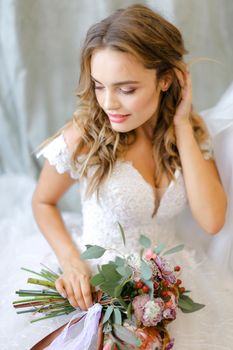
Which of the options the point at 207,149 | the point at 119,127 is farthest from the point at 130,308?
the point at 207,149

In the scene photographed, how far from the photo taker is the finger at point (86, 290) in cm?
131

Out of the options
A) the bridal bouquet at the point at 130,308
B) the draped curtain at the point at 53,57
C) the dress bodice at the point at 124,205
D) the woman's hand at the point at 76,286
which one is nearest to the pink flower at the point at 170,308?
the bridal bouquet at the point at 130,308

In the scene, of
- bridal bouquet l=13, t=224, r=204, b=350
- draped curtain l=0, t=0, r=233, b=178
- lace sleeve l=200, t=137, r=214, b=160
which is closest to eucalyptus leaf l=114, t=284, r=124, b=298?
bridal bouquet l=13, t=224, r=204, b=350

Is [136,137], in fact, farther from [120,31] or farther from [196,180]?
[120,31]

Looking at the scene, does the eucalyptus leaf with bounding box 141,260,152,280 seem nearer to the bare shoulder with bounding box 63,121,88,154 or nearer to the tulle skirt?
the tulle skirt

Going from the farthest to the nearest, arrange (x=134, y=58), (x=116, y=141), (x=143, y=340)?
(x=116, y=141) < (x=134, y=58) < (x=143, y=340)

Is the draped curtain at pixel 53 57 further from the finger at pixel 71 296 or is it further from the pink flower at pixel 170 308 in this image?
the pink flower at pixel 170 308

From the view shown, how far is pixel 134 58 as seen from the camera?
126 centimetres

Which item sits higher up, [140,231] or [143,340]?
[140,231]

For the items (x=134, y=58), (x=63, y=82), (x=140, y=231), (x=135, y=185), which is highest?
(x=63, y=82)

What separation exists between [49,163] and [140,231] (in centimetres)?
36

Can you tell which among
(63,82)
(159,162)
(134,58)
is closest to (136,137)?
A: (159,162)

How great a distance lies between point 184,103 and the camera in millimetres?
1488

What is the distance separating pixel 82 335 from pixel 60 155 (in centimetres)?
53
